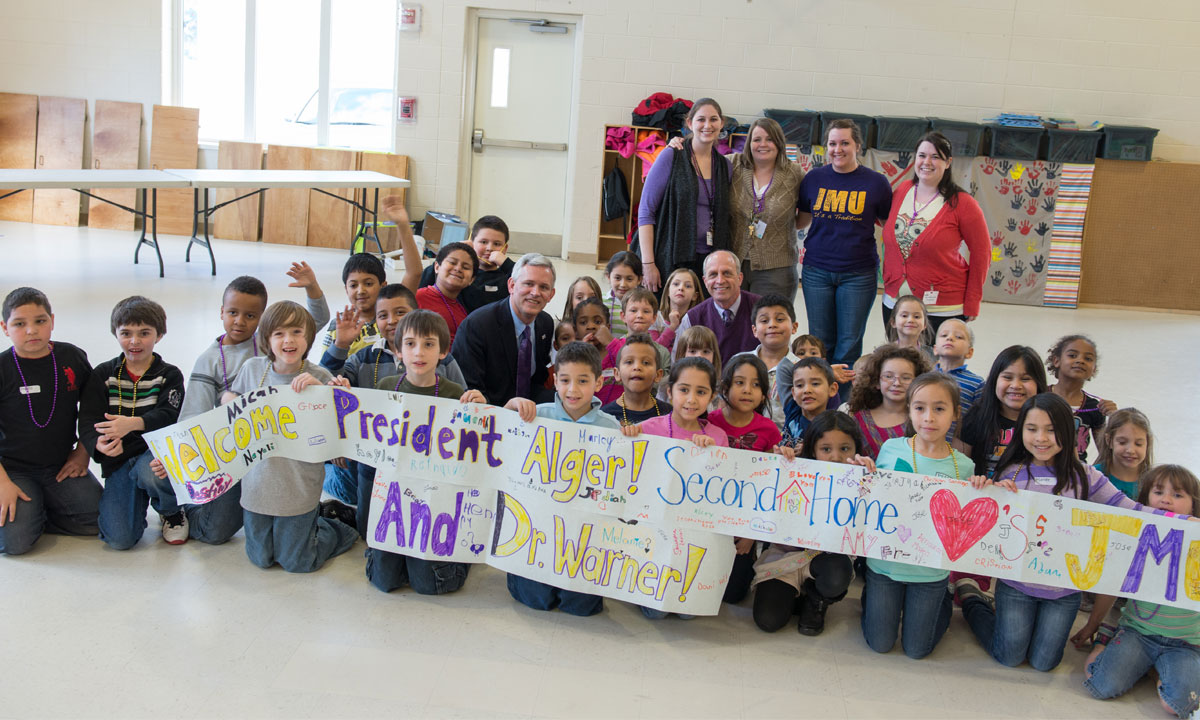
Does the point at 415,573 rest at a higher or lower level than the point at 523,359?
lower

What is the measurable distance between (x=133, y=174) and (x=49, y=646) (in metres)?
6.17

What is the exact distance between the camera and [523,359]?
388cm

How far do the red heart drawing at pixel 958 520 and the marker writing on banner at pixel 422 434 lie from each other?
129 centimetres

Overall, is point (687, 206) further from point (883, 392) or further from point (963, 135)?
point (963, 135)

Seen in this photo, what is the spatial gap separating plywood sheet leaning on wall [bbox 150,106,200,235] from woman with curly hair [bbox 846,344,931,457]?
26.7ft

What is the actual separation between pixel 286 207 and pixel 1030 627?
8601 mm

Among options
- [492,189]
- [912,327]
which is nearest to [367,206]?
[492,189]

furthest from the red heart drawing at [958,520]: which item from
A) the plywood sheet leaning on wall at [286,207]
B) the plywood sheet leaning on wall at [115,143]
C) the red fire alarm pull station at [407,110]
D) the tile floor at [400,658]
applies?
the plywood sheet leaning on wall at [115,143]

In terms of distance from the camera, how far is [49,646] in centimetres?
261

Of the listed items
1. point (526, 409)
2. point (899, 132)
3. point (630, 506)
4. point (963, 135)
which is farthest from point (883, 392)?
point (963, 135)

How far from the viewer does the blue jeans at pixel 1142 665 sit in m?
2.63

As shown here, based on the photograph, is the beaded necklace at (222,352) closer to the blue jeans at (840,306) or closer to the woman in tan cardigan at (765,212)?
the woman in tan cardigan at (765,212)

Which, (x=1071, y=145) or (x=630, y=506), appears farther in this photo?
(x=1071, y=145)

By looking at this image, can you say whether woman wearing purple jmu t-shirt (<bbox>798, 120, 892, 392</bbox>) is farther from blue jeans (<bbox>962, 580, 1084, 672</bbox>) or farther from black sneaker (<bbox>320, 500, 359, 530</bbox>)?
black sneaker (<bbox>320, 500, 359, 530</bbox>)
